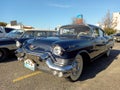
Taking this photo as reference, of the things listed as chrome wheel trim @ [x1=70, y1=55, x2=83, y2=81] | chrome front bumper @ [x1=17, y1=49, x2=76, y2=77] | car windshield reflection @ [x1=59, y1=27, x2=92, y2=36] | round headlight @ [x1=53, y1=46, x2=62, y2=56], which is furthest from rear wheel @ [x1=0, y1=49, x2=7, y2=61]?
chrome wheel trim @ [x1=70, y1=55, x2=83, y2=81]

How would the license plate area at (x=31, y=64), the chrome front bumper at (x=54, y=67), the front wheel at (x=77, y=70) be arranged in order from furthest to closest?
the front wheel at (x=77, y=70) → the license plate area at (x=31, y=64) → the chrome front bumper at (x=54, y=67)

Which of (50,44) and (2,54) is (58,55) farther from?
(2,54)

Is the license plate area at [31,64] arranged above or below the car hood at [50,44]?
below

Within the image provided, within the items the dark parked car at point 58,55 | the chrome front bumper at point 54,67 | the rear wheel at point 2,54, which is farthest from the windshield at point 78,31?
the rear wheel at point 2,54

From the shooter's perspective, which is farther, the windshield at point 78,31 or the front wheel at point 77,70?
the windshield at point 78,31

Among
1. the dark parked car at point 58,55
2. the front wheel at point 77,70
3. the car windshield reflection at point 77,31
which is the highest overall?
the car windshield reflection at point 77,31

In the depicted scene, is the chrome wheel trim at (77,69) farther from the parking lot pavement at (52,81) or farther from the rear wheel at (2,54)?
the rear wheel at (2,54)

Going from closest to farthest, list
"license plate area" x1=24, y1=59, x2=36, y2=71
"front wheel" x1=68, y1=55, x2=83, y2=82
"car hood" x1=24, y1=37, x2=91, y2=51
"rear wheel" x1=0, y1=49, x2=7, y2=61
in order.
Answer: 1. "car hood" x1=24, y1=37, x2=91, y2=51
2. "license plate area" x1=24, y1=59, x2=36, y2=71
3. "front wheel" x1=68, y1=55, x2=83, y2=82
4. "rear wheel" x1=0, y1=49, x2=7, y2=61

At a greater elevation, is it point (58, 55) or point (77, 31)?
point (77, 31)

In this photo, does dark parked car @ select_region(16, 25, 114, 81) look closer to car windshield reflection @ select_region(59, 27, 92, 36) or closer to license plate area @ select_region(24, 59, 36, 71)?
license plate area @ select_region(24, 59, 36, 71)

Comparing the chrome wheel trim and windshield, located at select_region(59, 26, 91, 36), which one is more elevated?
windshield, located at select_region(59, 26, 91, 36)

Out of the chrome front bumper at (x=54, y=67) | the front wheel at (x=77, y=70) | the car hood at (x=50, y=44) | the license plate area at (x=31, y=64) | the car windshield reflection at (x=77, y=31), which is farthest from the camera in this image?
the car windshield reflection at (x=77, y=31)

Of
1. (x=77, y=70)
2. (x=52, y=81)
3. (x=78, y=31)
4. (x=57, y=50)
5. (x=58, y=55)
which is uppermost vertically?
(x=78, y=31)

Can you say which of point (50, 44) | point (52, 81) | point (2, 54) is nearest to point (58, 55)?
point (50, 44)
